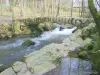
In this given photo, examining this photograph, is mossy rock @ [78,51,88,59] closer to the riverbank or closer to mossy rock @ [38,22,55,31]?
the riverbank

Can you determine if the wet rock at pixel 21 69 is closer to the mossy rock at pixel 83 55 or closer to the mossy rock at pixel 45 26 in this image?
the mossy rock at pixel 83 55

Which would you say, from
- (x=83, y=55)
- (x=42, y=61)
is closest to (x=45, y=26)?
(x=83, y=55)

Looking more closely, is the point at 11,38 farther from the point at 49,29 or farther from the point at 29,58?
the point at 29,58

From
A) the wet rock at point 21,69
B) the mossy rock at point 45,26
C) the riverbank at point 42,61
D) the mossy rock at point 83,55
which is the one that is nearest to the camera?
the wet rock at point 21,69

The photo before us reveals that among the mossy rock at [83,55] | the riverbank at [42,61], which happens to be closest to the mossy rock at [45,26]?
the riverbank at [42,61]

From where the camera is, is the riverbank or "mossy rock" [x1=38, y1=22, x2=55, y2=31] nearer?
the riverbank

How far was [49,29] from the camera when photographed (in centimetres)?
2761

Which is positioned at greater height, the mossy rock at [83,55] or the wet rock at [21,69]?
the mossy rock at [83,55]

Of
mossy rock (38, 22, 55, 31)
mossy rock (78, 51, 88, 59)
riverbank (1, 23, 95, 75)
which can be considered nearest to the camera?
riverbank (1, 23, 95, 75)

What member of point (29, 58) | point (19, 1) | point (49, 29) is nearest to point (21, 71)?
point (29, 58)

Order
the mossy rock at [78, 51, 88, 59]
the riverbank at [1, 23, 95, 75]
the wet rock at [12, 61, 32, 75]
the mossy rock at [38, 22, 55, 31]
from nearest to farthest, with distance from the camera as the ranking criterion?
the wet rock at [12, 61, 32, 75] → the riverbank at [1, 23, 95, 75] → the mossy rock at [78, 51, 88, 59] → the mossy rock at [38, 22, 55, 31]

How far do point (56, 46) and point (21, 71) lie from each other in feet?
13.3

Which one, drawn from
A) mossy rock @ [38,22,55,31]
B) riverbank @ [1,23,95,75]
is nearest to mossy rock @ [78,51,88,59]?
riverbank @ [1,23,95,75]

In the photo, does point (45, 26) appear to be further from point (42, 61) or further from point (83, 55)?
point (42, 61)
